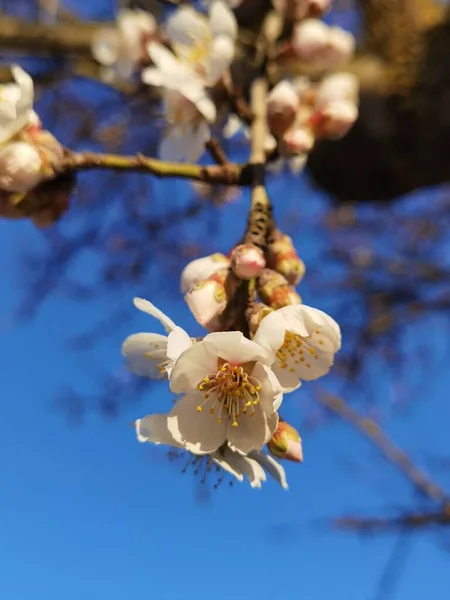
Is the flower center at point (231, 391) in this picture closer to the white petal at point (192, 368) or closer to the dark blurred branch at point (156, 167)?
the white petal at point (192, 368)

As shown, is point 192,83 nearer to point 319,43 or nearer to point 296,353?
point 319,43

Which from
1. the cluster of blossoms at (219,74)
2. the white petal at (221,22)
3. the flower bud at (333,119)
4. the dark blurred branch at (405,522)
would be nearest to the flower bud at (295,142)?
the cluster of blossoms at (219,74)

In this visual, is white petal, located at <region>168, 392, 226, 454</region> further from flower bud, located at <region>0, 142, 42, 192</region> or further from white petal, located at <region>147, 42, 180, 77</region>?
white petal, located at <region>147, 42, 180, 77</region>

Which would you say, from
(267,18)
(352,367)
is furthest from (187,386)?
(352,367)

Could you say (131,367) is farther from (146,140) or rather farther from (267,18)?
(146,140)

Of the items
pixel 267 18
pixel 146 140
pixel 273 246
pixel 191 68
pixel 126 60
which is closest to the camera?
pixel 273 246
